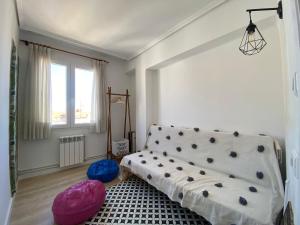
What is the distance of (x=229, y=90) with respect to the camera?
2.04 m

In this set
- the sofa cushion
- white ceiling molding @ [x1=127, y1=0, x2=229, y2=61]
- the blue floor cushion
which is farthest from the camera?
the blue floor cushion

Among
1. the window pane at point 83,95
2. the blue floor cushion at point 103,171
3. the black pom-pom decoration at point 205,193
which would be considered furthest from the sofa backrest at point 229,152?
the window pane at point 83,95

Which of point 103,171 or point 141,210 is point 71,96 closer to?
point 103,171

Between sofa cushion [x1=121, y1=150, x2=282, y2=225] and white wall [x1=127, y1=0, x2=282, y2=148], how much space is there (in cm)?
75

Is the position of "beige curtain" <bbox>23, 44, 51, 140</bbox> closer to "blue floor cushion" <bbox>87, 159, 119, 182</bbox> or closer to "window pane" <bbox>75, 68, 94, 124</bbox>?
"window pane" <bbox>75, 68, 94, 124</bbox>

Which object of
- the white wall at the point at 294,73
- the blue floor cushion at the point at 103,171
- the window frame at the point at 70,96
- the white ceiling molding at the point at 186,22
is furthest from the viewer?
the window frame at the point at 70,96

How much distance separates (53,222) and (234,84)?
107 inches

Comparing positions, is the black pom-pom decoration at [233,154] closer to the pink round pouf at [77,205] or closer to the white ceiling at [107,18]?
the pink round pouf at [77,205]

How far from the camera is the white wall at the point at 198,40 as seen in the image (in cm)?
167

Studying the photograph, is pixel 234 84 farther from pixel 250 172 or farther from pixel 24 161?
pixel 24 161

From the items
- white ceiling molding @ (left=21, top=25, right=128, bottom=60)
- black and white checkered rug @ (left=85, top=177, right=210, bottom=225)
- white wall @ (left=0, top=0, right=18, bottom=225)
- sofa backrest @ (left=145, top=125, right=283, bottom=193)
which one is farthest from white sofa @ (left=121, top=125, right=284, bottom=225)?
white ceiling molding @ (left=21, top=25, right=128, bottom=60)

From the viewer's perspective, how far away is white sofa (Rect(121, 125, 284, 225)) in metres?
1.23

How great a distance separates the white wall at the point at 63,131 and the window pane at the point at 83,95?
217 mm

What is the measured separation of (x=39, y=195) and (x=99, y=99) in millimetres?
1950
